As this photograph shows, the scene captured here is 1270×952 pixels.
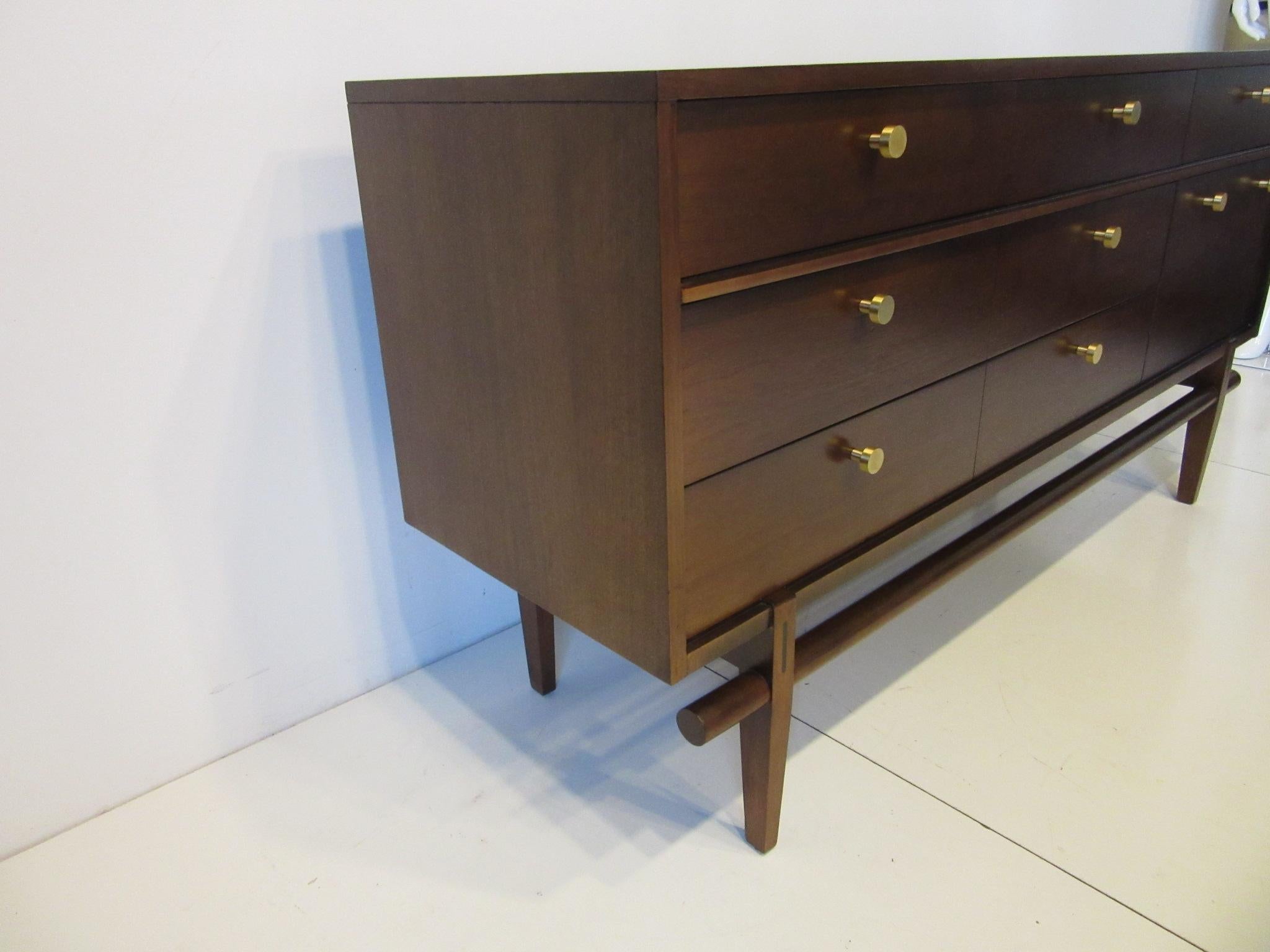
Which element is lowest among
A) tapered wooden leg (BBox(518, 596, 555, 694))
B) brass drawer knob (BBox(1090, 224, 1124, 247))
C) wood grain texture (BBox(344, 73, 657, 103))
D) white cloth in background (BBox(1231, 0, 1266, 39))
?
tapered wooden leg (BBox(518, 596, 555, 694))

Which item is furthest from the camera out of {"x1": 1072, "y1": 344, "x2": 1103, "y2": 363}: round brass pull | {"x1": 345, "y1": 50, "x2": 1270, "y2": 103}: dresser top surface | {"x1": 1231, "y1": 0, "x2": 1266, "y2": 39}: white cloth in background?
{"x1": 1231, "y1": 0, "x2": 1266, "y2": 39}: white cloth in background

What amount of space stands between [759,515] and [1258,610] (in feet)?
3.31

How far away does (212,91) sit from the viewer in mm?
946

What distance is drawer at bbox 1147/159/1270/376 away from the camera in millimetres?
1333

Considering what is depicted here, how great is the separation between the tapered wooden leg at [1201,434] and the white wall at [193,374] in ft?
3.67

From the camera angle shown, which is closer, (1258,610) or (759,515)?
(759,515)

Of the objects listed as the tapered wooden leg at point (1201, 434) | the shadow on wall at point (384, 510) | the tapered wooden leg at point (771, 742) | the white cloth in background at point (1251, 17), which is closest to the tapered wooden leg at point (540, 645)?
the shadow on wall at point (384, 510)

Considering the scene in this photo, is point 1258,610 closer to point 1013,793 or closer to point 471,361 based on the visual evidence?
point 1013,793

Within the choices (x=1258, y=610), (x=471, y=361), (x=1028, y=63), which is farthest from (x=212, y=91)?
(x=1258, y=610)

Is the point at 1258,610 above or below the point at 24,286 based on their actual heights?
below

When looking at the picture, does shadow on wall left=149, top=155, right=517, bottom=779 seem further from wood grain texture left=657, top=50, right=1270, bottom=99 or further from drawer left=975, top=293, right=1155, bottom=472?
drawer left=975, top=293, right=1155, bottom=472

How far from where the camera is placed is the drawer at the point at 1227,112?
123 centimetres

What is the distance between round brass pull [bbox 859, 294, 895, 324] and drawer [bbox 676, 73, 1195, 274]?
6 centimetres

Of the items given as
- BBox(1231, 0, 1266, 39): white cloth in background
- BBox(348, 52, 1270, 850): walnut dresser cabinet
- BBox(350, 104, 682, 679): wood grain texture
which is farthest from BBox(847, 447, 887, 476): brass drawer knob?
BBox(1231, 0, 1266, 39): white cloth in background
